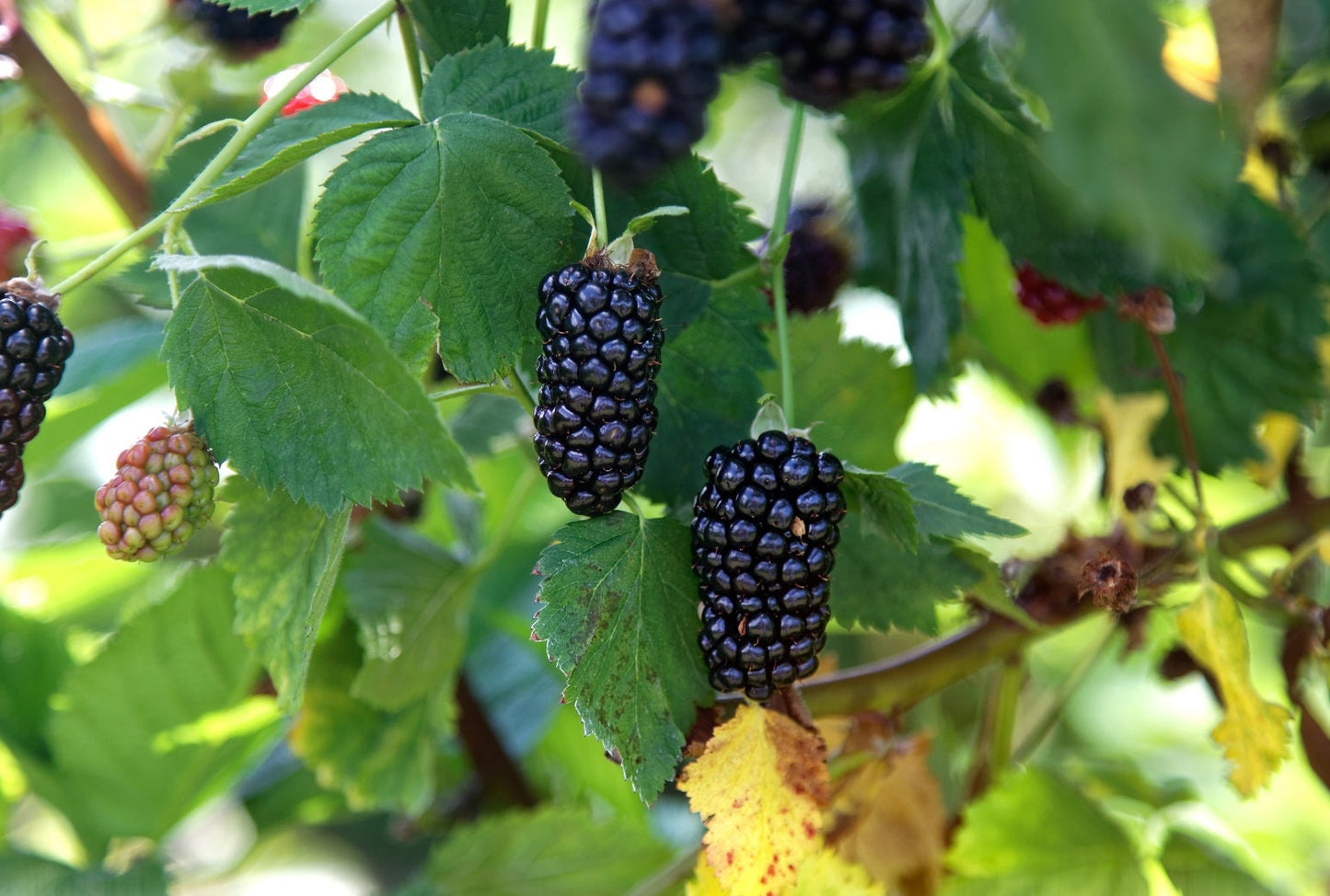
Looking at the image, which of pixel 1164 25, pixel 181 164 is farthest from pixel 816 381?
pixel 181 164

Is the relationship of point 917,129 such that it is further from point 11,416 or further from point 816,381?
point 11,416

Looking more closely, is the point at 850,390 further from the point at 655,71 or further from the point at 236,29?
the point at 236,29

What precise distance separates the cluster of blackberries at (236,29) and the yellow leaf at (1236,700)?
0.83m

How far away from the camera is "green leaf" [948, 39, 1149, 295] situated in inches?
28.1

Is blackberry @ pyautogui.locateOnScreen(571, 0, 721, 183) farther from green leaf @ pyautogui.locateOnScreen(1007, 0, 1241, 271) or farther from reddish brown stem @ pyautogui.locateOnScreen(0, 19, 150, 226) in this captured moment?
reddish brown stem @ pyautogui.locateOnScreen(0, 19, 150, 226)

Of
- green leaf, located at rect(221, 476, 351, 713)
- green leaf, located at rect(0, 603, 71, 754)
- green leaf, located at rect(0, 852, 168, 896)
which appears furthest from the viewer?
green leaf, located at rect(0, 603, 71, 754)

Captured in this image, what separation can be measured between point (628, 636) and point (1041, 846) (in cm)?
47

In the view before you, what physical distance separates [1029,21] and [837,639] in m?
1.19

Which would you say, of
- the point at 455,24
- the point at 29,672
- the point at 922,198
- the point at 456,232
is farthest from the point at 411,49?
the point at 29,672

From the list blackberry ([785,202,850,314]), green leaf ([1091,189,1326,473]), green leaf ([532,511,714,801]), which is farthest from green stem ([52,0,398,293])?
green leaf ([1091,189,1326,473])

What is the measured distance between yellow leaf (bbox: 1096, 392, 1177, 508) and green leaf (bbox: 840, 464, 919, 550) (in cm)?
34

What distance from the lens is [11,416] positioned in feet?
1.93

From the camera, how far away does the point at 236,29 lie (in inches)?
39.1

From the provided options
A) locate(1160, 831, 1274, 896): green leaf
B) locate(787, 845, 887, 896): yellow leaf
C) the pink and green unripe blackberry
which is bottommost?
locate(1160, 831, 1274, 896): green leaf
